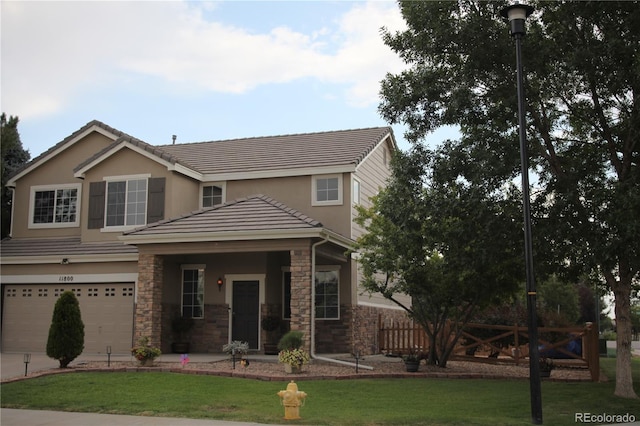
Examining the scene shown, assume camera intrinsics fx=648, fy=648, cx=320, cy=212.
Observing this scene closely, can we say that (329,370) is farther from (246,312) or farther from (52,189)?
(52,189)

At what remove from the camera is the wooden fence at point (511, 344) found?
16.7 metres

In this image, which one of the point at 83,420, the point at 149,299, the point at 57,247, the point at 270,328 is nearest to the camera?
the point at 83,420

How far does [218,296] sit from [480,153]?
1131 centimetres

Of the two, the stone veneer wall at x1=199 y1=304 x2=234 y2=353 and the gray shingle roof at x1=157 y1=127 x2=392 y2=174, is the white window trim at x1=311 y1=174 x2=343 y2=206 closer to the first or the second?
the gray shingle roof at x1=157 y1=127 x2=392 y2=174

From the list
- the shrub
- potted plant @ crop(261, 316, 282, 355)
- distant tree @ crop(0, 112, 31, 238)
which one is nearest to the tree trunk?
the shrub

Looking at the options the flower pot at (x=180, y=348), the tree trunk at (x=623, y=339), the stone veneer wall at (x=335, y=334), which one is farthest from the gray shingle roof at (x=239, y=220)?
the tree trunk at (x=623, y=339)

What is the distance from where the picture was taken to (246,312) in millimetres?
21312

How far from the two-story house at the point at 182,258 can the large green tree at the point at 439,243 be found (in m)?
2.56

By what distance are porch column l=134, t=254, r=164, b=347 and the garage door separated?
220 cm

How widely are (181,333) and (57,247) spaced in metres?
5.44

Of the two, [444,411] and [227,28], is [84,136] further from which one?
[444,411]

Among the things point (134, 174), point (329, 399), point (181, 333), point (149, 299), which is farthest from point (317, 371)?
point (134, 174)

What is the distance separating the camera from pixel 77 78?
16.3 m

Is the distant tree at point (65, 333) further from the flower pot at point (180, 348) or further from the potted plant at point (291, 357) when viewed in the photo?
the potted plant at point (291, 357)
